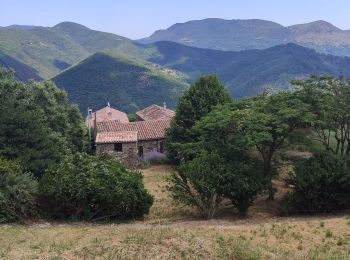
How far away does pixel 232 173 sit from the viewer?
836 inches

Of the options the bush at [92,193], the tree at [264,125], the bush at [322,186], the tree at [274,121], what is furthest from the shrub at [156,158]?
the bush at [322,186]

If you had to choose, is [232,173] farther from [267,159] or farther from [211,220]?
[267,159]

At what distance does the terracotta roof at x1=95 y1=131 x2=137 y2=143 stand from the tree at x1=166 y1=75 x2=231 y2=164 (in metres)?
3.19

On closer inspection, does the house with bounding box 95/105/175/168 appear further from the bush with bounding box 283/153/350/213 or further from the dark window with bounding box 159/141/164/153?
the bush with bounding box 283/153/350/213

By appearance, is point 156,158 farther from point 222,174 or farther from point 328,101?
point 328,101

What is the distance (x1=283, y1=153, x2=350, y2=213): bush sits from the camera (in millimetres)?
20984

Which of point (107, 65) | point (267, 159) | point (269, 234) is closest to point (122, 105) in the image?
point (107, 65)

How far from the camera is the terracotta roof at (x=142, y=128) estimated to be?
43250 mm

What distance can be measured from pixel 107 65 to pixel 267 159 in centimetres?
12229

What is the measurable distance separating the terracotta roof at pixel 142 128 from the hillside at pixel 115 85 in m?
68.3

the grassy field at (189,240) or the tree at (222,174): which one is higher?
the tree at (222,174)

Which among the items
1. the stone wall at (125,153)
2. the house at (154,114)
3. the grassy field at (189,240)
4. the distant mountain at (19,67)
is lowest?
the grassy field at (189,240)

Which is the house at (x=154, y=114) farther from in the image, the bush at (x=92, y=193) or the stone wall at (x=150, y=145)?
the bush at (x=92, y=193)

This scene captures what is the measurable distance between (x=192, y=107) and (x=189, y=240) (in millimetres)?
25185
